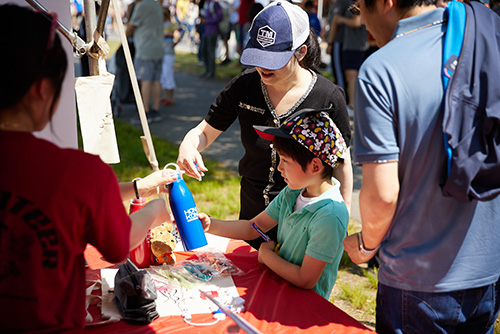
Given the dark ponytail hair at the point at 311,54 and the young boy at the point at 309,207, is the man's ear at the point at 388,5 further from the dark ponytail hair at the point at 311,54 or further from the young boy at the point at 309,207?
the dark ponytail hair at the point at 311,54

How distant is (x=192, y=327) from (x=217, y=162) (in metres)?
4.51

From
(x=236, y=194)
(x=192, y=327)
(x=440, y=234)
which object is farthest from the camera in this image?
(x=236, y=194)

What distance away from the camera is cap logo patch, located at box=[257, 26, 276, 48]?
2176 millimetres

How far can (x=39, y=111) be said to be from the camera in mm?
1143

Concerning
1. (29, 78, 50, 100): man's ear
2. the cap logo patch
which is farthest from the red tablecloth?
the cap logo patch

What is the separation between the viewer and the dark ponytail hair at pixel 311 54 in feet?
7.79

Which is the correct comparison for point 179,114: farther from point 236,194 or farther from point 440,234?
point 440,234

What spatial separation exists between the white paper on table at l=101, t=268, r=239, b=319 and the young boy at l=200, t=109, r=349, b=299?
0.22 meters

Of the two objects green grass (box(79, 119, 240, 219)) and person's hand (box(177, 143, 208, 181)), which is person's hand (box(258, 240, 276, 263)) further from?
green grass (box(79, 119, 240, 219))

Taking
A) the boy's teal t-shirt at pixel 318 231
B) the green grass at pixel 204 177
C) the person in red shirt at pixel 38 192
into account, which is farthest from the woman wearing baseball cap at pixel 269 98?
the green grass at pixel 204 177

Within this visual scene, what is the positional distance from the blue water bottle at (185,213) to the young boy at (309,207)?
1.07 feet

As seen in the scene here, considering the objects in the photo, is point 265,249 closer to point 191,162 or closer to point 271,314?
point 271,314

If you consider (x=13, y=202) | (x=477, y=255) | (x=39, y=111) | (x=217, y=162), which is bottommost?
(x=217, y=162)

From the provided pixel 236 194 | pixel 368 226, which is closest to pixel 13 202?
pixel 368 226
